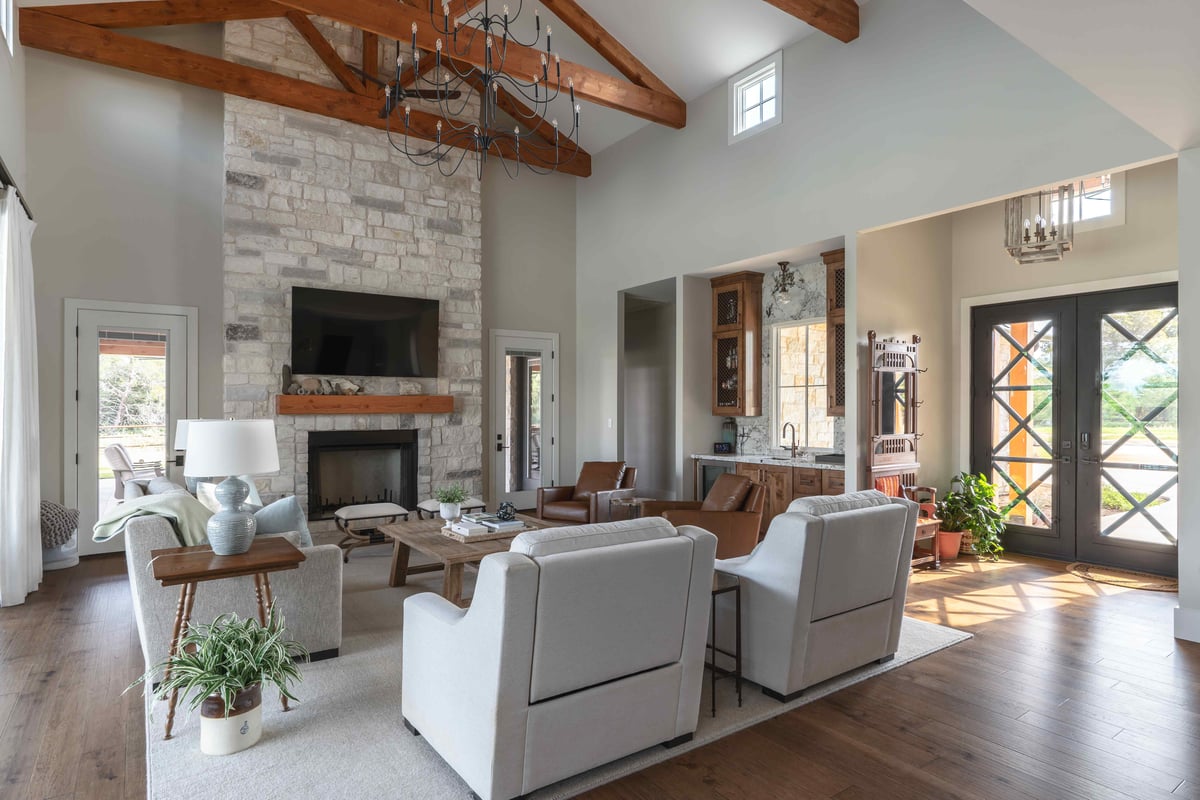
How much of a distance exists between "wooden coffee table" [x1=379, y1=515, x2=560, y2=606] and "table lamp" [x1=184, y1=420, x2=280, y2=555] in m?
1.11

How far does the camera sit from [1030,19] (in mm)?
2256

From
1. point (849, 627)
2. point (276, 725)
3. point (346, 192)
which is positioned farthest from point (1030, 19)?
point (346, 192)

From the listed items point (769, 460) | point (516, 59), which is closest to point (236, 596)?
point (769, 460)

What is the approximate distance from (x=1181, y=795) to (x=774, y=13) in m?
5.70

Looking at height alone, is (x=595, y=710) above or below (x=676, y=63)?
below

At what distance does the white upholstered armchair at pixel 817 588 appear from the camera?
2.92m

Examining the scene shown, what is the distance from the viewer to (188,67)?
606 cm

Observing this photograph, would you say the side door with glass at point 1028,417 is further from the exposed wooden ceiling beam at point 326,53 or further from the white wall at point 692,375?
the exposed wooden ceiling beam at point 326,53

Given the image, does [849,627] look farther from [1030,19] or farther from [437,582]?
[437,582]

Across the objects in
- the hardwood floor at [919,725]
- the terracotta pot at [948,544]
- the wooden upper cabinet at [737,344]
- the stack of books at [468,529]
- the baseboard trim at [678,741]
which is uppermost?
the wooden upper cabinet at [737,344]

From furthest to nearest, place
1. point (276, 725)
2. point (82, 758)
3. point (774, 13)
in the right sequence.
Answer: point (774, 13)
point (276, 725)
point (82, 758)

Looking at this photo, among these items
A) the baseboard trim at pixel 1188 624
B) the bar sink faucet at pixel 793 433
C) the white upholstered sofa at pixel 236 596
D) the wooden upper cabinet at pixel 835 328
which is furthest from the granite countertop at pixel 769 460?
the white upholstered sofa at pixel 236 596

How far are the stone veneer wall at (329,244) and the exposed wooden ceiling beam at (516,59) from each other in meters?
A: 1.57

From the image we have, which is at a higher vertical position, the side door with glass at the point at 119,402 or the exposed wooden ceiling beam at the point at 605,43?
the exposed wooden ceiling beam at the point at 605,43
